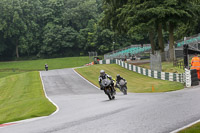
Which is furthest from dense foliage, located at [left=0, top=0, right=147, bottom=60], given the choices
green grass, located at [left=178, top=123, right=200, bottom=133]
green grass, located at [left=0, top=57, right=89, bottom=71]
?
green grass, located at [left=178, top=123, right=200, bottom=133]

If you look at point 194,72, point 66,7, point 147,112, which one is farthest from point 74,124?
point 66,7

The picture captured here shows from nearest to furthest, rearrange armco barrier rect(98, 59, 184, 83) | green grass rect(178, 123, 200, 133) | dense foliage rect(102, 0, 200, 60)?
green grass rect(178, 123, 200, 133), armco barrier rect(98, 59, 184, 83), dense foliage rect(102, 0, 200, 60)

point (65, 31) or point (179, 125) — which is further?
point (65, 31)

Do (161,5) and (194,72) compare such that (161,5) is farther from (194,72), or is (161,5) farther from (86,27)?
(86,27)

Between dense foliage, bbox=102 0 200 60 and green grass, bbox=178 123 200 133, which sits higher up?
dense foliage, bbox=102 0 200 60

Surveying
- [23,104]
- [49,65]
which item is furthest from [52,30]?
[23,104]

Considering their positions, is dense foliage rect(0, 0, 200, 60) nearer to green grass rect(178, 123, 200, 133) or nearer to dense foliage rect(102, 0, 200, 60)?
dense foliage rect(102, 0, 200, 60)

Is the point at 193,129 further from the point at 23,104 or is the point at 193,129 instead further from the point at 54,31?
the point at 54,31

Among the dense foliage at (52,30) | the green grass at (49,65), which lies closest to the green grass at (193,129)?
the green grass at (49,65)

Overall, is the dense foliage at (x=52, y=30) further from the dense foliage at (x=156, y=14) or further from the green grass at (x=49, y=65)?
the dense foliage at (x=156, y=14)

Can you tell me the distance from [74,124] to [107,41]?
82.1 meters

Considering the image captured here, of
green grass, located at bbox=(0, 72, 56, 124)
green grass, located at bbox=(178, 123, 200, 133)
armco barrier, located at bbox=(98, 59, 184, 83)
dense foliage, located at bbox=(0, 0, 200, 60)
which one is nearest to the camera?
green grass, located at bbox=(178, 123, 200, 133)

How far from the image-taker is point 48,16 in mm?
98062

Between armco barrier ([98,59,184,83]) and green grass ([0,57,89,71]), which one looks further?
green grass ([0,57,89,71])
